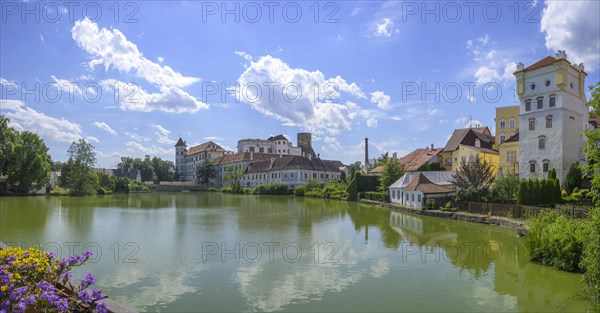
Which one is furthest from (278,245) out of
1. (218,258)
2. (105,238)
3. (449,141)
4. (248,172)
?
(248,172)

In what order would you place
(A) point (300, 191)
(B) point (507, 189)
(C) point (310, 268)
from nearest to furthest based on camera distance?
(C) point (310, 268)
(B) point (507, 189)
(A) point (300, 191)

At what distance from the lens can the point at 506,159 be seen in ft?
126

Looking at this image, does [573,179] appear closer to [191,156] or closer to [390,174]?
[390,174]

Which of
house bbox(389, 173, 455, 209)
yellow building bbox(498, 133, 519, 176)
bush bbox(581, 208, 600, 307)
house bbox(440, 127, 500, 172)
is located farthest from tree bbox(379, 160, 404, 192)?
bush bbox(581, 208, 600, 307)

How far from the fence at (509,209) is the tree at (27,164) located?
178 feet

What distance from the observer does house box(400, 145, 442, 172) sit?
49625mm

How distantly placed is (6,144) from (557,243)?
62603 mm

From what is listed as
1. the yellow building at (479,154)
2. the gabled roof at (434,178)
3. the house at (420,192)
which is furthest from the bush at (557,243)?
the yellow building at (479,154)

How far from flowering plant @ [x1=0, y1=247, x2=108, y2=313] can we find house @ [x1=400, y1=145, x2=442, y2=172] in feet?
151

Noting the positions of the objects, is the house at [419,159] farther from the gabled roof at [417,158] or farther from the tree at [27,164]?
the tree at [27,164]

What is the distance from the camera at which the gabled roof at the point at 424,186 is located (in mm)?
35031

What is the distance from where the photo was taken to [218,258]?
49.6ft

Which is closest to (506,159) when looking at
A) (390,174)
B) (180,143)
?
(390,174)

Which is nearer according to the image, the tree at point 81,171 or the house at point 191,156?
the tree at point 81,171
